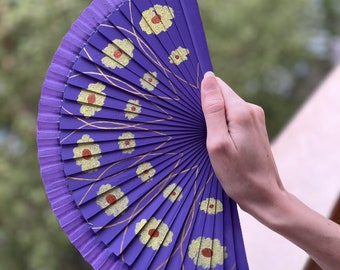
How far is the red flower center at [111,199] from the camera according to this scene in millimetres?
817

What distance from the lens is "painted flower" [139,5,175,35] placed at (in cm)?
80

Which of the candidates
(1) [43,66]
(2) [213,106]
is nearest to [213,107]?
(2) [213,106]

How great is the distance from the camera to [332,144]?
1.46 meters

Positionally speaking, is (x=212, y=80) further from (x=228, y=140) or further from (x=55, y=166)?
(x=55, y=166)

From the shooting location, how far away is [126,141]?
2.67 feet

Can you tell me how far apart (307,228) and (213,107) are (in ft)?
0.60

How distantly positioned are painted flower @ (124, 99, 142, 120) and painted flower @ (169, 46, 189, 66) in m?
0.07

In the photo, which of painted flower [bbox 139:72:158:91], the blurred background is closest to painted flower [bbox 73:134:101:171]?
painted flower [bbox 139:72:158:91]

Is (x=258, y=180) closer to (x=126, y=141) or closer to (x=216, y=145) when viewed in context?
(x=216, y=145)

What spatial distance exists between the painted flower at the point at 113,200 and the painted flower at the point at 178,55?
18 cm

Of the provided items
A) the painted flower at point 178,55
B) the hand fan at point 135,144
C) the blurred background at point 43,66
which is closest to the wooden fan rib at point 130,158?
the hand fan at point 135,144

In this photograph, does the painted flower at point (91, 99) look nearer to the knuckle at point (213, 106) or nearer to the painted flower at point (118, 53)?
the painted flower at point (118, 53)

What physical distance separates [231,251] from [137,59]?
278mm

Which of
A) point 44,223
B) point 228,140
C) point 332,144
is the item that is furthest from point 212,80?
point 44,223
